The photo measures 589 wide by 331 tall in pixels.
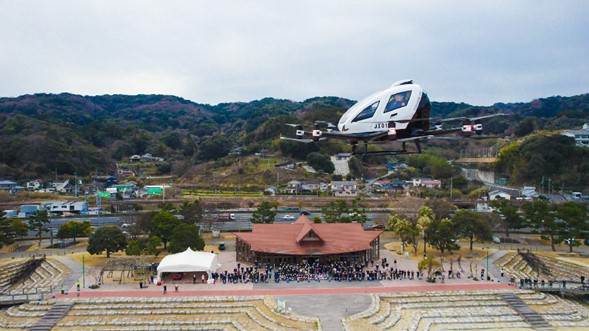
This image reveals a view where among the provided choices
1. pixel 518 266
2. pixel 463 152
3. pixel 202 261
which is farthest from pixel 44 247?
pixel 463 152

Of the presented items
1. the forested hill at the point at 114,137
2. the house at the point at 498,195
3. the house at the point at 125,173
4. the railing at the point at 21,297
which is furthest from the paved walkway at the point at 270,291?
the house at the point at 125,173

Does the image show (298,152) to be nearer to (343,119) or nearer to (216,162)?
(216,162)

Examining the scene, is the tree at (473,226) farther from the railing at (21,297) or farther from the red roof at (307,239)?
the railing at (21,297)

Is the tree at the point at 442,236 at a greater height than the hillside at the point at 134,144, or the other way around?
the hillside at the point at 134,144

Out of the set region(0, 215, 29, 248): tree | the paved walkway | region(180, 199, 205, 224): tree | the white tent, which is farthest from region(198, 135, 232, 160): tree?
the paved walkway

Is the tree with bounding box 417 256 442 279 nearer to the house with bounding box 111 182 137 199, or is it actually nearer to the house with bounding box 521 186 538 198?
the house with bounding box 521 186 538 198

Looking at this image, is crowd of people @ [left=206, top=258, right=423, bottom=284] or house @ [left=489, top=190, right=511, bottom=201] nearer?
crowd of people @ [left=206, top=258, right=423, bottom=284]
